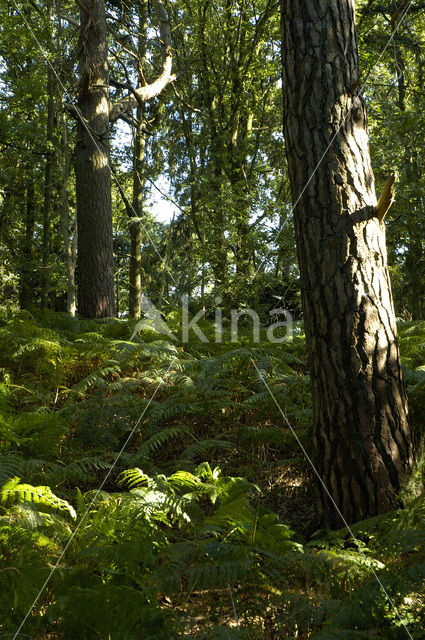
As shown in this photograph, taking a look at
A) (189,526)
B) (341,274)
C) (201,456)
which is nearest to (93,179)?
(201,456)

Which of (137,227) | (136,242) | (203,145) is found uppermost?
(203,145)

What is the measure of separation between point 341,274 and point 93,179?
17.5 feet

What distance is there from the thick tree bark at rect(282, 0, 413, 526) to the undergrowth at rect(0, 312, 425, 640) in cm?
25

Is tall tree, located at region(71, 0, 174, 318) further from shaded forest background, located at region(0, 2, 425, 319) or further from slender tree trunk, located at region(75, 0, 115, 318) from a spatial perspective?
shaded forest background, located at region(0, 2, 425, 319)

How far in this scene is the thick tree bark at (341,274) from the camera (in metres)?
2.70

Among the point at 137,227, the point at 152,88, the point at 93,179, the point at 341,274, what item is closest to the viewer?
the point at 341,274

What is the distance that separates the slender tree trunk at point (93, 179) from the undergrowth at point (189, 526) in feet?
8.27

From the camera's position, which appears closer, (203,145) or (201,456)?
(201,456)

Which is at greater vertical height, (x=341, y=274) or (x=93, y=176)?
(x=93, y=176)

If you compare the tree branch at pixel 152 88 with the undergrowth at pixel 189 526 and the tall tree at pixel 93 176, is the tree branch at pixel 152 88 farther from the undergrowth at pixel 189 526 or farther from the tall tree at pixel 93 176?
the undergrowth at pixel 189 526

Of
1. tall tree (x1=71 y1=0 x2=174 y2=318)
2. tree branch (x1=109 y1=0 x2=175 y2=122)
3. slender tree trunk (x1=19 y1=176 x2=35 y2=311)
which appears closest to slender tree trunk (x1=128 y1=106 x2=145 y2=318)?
tree branch (x1=109 y1=0 x2=175 y2=122)

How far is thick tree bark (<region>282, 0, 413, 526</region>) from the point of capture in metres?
2.70

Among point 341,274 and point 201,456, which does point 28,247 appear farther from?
point 341,274

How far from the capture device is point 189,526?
2.52m
